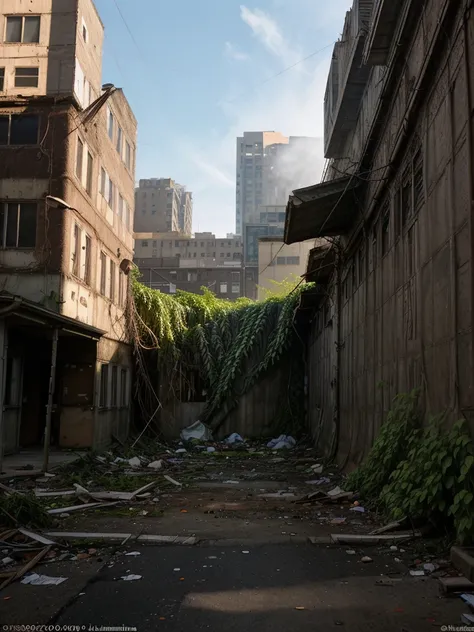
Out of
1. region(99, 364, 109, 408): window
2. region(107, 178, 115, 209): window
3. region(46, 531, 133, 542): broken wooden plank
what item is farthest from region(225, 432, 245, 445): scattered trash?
region(46, 531, 133, 542): broken wooden plank

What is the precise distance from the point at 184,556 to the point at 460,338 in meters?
3.23

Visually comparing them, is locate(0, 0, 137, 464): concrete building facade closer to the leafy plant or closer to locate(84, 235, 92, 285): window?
locate(84, 235, 92, 285): window

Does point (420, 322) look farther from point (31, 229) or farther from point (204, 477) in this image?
point (31, 229)

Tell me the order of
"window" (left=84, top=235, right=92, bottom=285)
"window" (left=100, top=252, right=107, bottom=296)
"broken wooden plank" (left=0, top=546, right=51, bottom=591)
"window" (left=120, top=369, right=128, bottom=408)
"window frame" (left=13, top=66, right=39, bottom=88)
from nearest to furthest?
"broken wooden plank" (left=0, top=546, right=51, bottom=591) < "window frame" (left=13, top=66, right=39, bottom=88) < "window" (left=84, top=235, right=92, bottom=285) < "window" (left=100, top=252, right=107, bottom=296) < "window" (left=120, top=369, right=128, bottom=408)

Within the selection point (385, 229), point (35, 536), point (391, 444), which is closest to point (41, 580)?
point (35, 536)

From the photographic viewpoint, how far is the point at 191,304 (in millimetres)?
20672

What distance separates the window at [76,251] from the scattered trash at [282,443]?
776 centimetres

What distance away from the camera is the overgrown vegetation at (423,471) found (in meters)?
4.68

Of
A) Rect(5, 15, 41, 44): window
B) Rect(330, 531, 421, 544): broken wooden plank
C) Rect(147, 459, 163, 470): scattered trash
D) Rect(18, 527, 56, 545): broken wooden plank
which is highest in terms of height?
Rect(5, 15, 41, 44): window

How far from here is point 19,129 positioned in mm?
14234

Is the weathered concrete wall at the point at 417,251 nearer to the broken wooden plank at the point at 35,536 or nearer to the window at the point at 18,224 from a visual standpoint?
the broken wooden plank at the point at 35,536

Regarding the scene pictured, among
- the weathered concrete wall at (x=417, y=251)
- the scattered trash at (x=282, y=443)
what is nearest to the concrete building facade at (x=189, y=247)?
the scattered trash at (x=282, y=443)

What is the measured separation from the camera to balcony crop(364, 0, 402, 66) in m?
7.52

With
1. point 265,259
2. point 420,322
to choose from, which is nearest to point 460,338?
point 420,322
